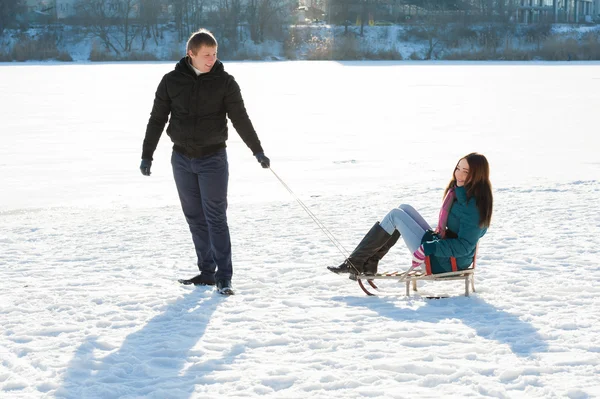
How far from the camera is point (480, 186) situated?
4.75m

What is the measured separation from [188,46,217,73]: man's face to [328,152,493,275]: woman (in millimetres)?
1426

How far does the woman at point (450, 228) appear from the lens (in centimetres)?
475

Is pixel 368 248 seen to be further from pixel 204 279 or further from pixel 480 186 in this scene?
pixel 204 279

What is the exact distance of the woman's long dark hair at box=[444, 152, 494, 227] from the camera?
4.74 meters

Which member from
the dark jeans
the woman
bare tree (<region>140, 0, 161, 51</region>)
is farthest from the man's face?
bare tree (<region>140, 0, 161, 51</region>)

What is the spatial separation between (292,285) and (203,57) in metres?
1.59

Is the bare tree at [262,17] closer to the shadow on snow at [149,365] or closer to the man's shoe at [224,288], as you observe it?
the man's shoe at [224,288]

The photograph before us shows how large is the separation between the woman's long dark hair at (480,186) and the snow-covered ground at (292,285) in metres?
0.55

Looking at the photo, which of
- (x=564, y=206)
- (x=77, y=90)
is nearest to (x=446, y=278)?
(x=564, y=206)

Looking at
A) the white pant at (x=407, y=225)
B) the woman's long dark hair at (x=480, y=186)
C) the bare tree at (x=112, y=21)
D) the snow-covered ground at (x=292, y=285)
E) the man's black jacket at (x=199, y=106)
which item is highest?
the bare tree at (x=112, y=21)

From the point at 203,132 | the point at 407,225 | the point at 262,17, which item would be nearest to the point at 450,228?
the point at 407,225

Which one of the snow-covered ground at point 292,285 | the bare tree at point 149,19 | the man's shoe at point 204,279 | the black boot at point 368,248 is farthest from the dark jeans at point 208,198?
the bare tree at point 149,19

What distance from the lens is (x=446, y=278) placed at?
16.0 feet

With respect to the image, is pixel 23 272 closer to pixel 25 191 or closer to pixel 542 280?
pixel 542 280
